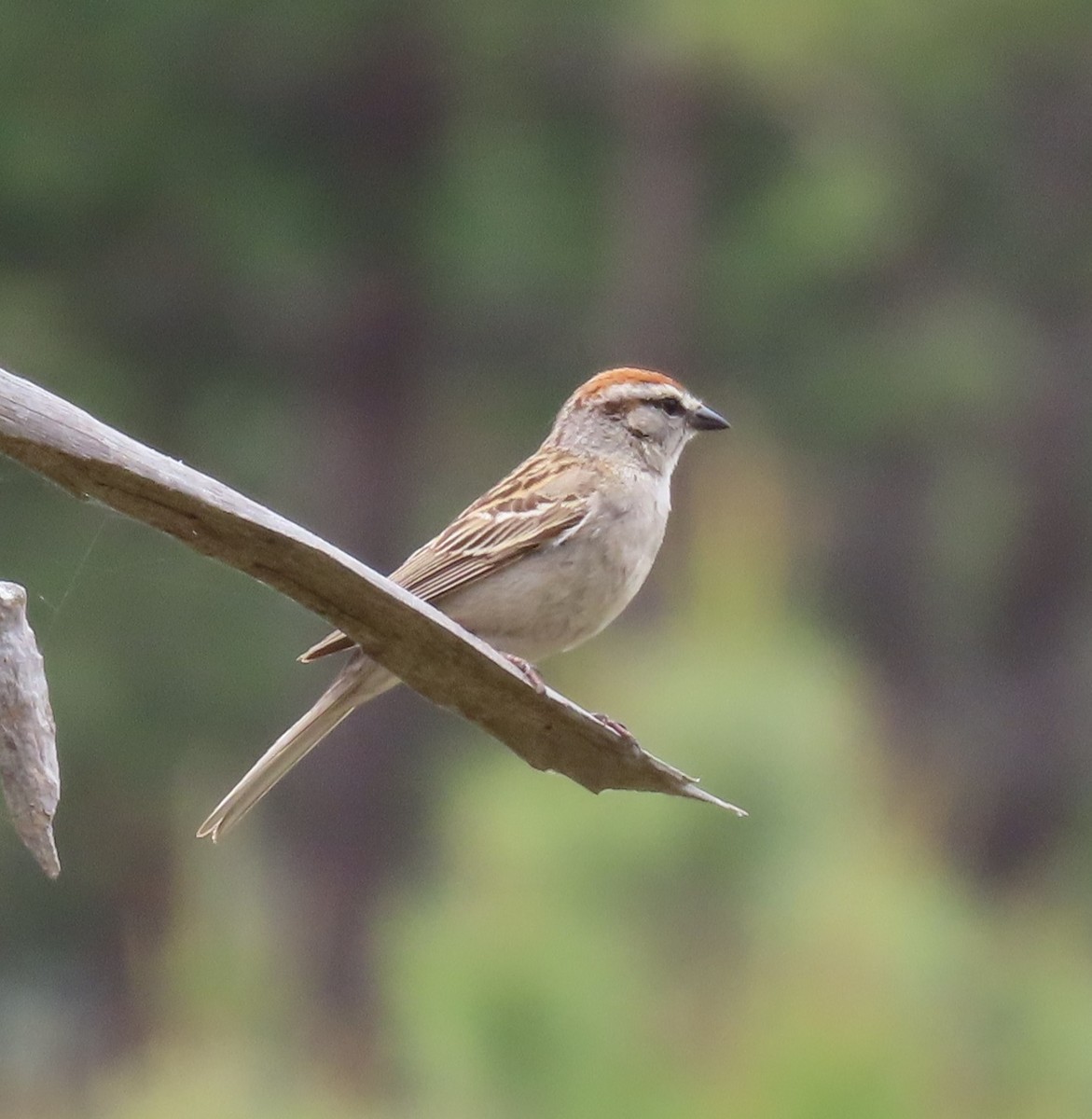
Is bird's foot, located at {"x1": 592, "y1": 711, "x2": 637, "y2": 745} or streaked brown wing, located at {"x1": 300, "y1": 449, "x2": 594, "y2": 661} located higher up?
bird's foot, located at {"x1": 592, "y1": 711, "x2": 637, "y2": 745}

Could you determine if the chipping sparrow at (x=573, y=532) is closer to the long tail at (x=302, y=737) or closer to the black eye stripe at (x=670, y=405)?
the black eye stripe at (x=670, y=405)

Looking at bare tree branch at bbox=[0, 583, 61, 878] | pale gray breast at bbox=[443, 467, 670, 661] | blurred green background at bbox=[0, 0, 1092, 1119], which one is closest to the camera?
bare tree branch at bbox=[0, 583, 61, 878]

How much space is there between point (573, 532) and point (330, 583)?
1613mm

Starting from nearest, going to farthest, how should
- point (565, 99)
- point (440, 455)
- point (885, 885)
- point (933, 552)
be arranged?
point (885, 885)
point (565, 99)
point (440, 455)
point (933, 552)

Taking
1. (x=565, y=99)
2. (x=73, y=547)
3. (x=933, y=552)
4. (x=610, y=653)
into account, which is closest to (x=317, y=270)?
(x=565, y=99)

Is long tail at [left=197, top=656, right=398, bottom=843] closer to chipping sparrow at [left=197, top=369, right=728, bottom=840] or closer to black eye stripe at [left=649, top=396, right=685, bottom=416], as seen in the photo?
chipping sparrow at [left=197, top=369, right=728, bottom=840]

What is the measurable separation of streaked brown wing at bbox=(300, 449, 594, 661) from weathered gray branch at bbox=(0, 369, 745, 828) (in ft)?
4.81

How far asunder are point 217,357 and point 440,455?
6.90 ft

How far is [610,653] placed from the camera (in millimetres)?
8125

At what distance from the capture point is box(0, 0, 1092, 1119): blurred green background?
6.76 metres

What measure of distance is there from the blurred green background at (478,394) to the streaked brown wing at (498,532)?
6.71ft

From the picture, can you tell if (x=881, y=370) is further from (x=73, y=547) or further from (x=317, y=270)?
(x=73, y=547)

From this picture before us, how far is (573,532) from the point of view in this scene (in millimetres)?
2496

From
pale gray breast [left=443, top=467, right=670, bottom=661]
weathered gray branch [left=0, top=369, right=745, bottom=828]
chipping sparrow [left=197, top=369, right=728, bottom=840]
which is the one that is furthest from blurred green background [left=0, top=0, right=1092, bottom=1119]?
weathered gray branch [left=0, top=369, right=745, bottom=828]
